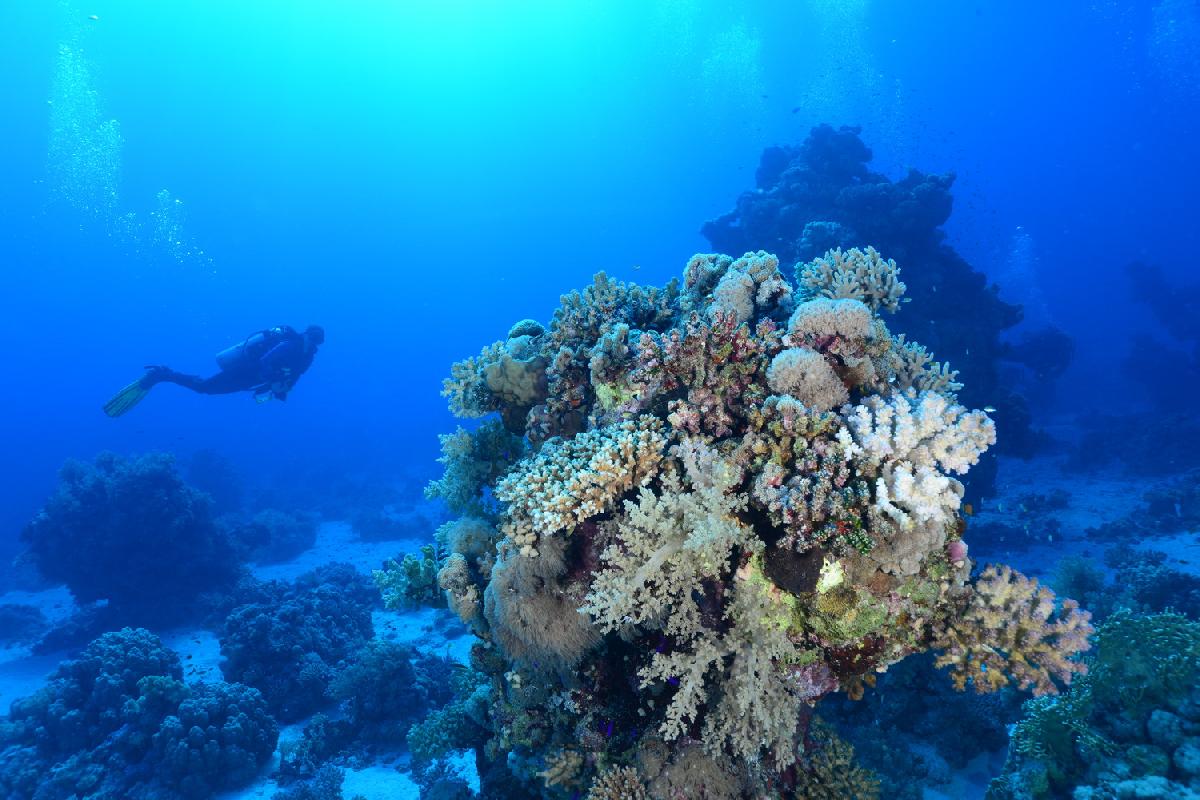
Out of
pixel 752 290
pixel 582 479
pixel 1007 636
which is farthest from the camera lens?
pixel 752 290

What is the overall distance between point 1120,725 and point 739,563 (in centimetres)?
549

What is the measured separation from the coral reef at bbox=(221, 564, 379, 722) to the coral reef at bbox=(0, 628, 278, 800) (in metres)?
1.17

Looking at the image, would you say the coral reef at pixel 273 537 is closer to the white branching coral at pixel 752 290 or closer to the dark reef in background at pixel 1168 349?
the white branching coral at pixel 752 290

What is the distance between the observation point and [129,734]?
1071 cm

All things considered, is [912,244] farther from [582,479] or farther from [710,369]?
[582,479]

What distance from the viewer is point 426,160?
650 ft

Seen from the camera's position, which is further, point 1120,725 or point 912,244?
point 912,244

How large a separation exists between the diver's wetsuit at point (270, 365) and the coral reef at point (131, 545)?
4.97 meters

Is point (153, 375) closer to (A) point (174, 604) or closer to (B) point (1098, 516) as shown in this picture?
(A) point (174, 604)

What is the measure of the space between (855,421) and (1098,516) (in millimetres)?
20992

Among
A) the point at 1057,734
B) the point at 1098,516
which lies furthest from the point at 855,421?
the point at 1098,516

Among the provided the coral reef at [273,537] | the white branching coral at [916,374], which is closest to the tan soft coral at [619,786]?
the white branching coral at [916,374]

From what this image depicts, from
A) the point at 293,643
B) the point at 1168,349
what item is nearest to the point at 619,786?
the point at 293,643

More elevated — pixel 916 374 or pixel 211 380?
pixel 211 380
